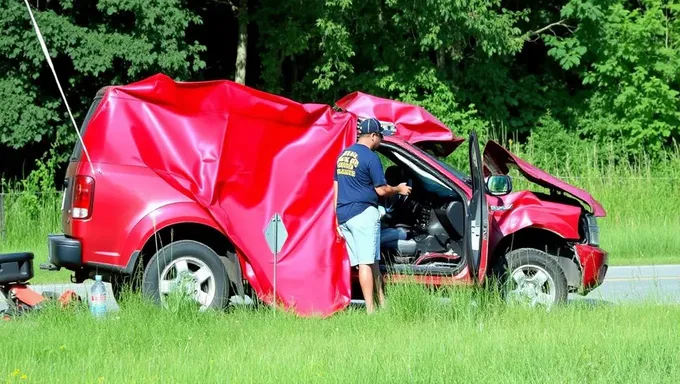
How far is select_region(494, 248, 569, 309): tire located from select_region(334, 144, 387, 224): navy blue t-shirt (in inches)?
56.3

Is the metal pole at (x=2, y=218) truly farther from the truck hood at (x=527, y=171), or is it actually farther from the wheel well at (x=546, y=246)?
the wheel well at (x=546, y=246)

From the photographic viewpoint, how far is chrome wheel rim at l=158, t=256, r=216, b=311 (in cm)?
993

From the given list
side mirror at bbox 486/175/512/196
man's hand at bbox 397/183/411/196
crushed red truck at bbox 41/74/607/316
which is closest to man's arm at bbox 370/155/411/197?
man's hand at bbox 397/183/411/196

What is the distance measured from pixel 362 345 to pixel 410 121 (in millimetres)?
3871

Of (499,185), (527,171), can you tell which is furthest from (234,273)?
(527,171)

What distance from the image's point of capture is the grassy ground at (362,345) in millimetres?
7137

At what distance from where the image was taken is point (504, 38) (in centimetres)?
2756

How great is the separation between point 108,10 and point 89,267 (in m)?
15.4

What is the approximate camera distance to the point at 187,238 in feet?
33.9

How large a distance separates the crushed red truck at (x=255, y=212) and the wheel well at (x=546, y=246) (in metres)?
0.01

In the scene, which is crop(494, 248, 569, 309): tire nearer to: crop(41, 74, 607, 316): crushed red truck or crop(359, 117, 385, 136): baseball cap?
crop(41, 74, 607, 316): crushed red truck

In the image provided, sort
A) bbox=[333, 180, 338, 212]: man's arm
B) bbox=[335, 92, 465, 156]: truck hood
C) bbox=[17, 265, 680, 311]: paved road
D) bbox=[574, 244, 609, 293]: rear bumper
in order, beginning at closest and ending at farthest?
bbox=[333, 180, 338, 212]: man's arm → bbox=[574, 244, 609, 293]: rear bumper → bbox=[17, 265, 680, 311]: paved road → bbox=[335, 92, 465, 156]: truck hood

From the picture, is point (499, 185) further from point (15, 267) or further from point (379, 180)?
point (15, 267)

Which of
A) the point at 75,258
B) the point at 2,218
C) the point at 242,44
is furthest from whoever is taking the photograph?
the point at 242,44
